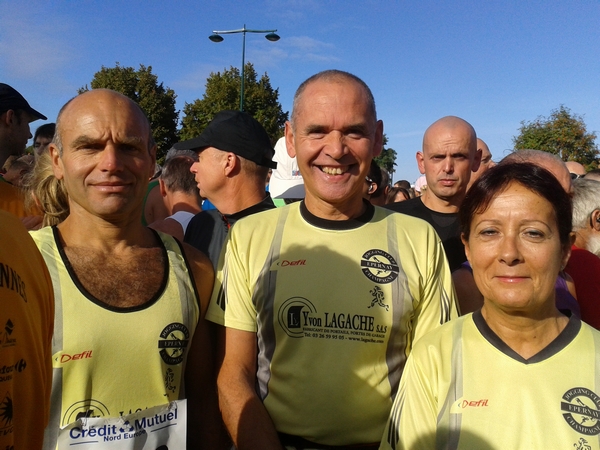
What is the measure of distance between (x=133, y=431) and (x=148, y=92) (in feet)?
118

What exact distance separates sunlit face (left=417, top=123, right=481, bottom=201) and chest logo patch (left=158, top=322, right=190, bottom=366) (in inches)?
102

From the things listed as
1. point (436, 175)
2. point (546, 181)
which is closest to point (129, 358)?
point (546, 181)

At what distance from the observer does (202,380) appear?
231cm

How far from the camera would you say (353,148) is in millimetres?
2250

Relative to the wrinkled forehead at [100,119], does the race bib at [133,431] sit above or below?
below

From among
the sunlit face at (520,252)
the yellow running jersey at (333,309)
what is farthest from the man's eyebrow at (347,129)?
the sunlit face at (520,252)

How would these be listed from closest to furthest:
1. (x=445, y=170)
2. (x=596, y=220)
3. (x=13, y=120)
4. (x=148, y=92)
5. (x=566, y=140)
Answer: (x=596, y=220), (x=445, y=170), (x=13, y=120), (x=566, y=140), (x=148, y=92)

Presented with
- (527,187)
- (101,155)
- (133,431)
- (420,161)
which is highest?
(420,161)

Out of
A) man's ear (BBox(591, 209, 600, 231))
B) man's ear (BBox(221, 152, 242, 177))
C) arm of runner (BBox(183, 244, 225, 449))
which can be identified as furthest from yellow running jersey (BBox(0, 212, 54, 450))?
man's ear (BBox(591, 209, 600, 231))

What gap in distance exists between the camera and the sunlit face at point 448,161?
13.0ft

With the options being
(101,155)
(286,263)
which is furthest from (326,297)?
(101,155)

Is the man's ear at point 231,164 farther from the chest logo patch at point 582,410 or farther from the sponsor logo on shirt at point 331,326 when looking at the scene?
the chest logo patch at point 582,410

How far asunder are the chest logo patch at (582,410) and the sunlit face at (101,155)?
1.93 m

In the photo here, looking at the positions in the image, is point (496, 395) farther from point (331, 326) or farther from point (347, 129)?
point (347, 129)
